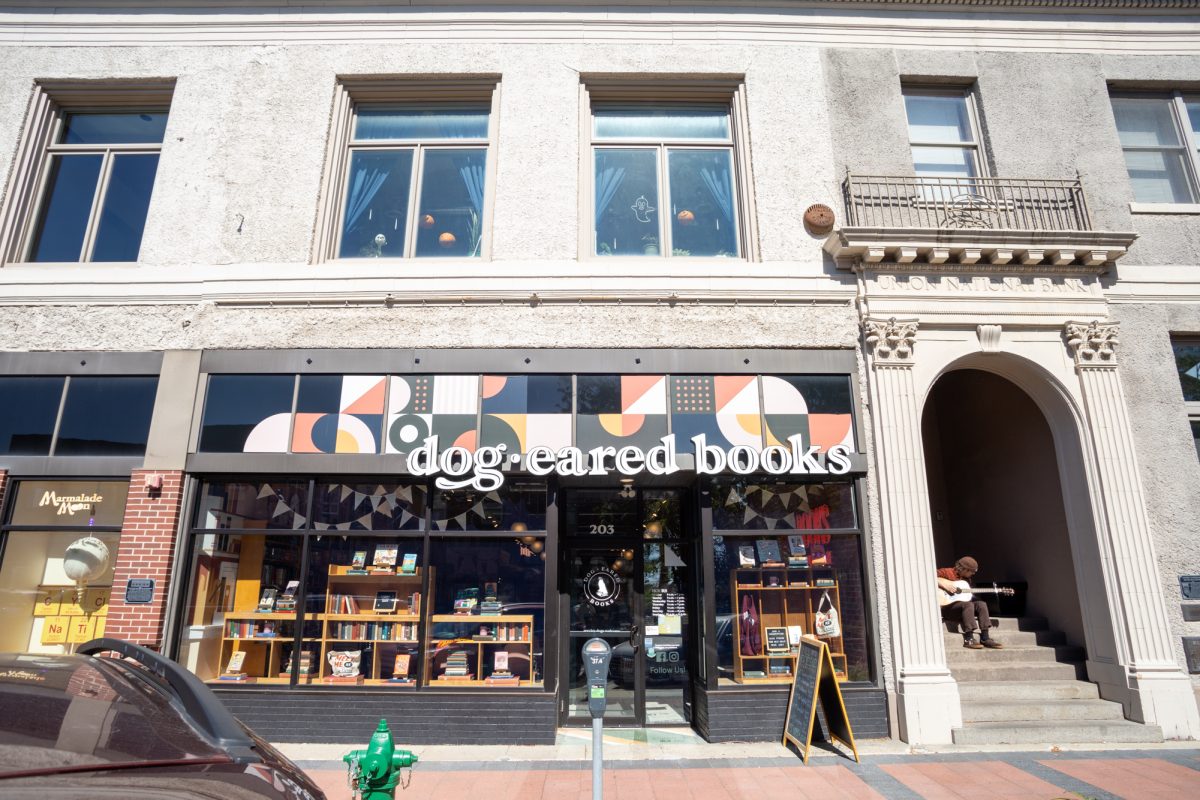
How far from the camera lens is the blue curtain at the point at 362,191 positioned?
31.1 feet

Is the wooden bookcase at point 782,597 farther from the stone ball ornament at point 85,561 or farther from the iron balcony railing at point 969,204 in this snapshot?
the stone ball ornament at point 85,561

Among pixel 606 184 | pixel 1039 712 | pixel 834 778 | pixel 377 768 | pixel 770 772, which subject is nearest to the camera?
pixel 377 768

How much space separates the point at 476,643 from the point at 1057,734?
6.57 m

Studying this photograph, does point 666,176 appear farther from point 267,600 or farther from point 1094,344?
point 267,600

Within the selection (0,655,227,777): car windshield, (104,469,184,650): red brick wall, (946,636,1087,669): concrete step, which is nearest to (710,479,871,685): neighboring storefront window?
(946,636,1087,669): concrete step

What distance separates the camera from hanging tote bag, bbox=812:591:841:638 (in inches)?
307

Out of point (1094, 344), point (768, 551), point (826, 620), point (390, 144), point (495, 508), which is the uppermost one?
point (390, 144)

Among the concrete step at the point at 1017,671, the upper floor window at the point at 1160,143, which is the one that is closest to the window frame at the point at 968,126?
the upper floor window at the point at 1160,143

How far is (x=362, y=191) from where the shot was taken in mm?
9586

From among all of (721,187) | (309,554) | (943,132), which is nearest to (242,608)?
(309,554)

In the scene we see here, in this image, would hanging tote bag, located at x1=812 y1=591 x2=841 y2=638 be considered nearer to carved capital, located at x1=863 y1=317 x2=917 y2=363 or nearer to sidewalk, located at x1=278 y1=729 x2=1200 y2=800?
sidewalk, located at x1=278 y1=729 x2=1200 y2=800

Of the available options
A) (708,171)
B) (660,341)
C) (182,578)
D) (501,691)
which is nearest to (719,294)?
(660,341)

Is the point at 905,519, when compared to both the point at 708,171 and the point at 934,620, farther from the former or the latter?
the point at 708,171

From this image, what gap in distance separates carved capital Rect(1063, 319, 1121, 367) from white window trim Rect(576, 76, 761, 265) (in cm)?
420
